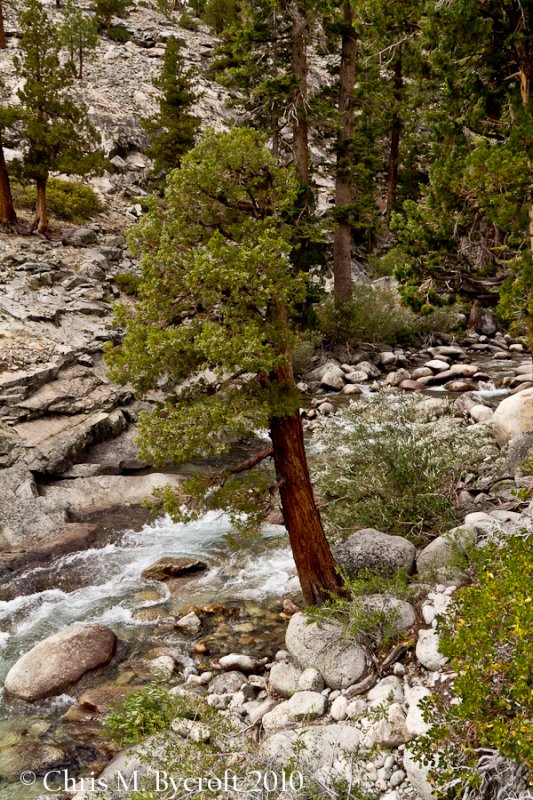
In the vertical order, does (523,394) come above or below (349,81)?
below

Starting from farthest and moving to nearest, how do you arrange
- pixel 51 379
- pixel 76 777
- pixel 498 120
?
1. pixel 51 379
2. pixel 498 120
3. pixel 76 777

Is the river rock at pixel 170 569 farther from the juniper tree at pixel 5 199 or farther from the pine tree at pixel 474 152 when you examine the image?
the juniper tree at pixel 5 199

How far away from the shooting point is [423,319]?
22.6 metres

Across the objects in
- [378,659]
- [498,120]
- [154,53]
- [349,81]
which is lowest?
[378,659]

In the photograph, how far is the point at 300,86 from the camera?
16781 mm

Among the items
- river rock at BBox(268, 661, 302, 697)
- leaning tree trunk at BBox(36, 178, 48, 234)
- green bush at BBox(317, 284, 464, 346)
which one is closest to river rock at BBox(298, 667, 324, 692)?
river rock at BBox(268, 661, 302, 697)

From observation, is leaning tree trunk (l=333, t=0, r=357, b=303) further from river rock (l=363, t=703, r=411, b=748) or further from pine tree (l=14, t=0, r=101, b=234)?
river rock (l=363, t=703, r=411, b=748)

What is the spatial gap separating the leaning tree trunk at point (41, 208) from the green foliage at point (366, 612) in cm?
1713

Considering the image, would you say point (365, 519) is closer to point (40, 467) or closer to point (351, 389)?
point (40, 467)

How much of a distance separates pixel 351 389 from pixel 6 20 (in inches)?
1385

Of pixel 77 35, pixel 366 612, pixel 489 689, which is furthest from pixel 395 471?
pixel 77 35

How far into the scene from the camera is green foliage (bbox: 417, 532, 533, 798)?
3.26 metres

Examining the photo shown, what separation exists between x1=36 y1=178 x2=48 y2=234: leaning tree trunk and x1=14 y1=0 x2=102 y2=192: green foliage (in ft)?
0.64

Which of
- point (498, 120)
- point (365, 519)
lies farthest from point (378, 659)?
point (498, 120)
